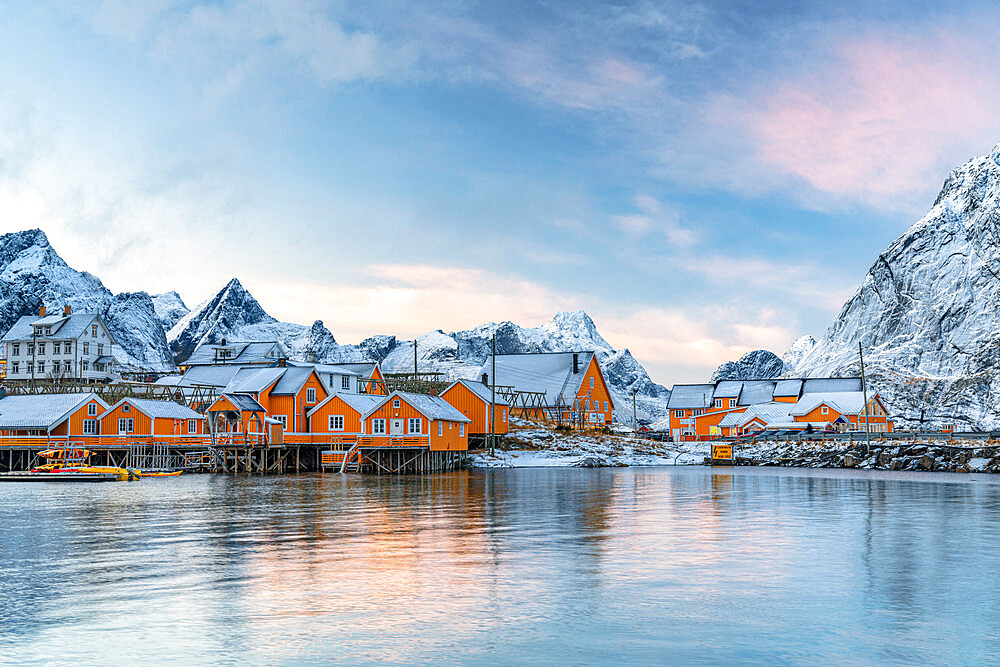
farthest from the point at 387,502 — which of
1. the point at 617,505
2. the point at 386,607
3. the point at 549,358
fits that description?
the point at 549,358

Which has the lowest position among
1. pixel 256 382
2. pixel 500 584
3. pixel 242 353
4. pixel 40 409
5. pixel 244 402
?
pixel 500 584

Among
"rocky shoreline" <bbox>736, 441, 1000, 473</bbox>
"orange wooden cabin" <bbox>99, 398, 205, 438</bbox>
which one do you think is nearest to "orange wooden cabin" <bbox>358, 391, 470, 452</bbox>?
"orange wooden cabin" <bbox>99, 398, 205, 438</bbox>

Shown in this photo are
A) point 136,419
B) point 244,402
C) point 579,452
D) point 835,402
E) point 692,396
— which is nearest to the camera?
point 136,419

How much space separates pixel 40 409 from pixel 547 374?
70441mm

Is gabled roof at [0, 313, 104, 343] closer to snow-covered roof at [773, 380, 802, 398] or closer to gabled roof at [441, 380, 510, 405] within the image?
gabled roof at [441, 380, 510, 405]

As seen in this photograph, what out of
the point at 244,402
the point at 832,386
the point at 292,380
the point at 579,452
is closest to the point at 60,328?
the point at 292,380

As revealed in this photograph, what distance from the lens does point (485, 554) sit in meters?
24.3

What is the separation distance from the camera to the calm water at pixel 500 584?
47.7 ft

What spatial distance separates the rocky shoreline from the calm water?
42707 mm

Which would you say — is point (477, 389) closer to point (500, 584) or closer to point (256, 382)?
point (256, 382)

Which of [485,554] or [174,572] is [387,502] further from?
[174,572]

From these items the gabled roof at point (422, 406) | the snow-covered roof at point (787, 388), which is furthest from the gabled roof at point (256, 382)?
the snow-covered roof at point (787, 388)

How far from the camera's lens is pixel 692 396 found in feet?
460

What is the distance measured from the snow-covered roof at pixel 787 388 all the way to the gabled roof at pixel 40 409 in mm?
94063
